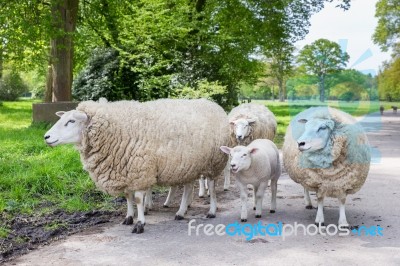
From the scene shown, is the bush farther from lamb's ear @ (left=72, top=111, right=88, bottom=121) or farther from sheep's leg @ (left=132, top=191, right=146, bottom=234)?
sheep's leg @ (left=132, top=191, right=146, bottom=234)

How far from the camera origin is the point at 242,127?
917 centimetres

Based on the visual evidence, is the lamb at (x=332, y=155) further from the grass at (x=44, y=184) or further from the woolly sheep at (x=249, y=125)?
the grass at (x=44, y=184)

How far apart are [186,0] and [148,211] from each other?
50.7 feet

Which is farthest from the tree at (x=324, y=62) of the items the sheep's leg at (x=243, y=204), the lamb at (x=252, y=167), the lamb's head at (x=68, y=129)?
the lamb's head at (x=68, y=129)

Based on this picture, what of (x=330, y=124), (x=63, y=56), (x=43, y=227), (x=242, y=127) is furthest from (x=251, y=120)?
(x=63, y=56)

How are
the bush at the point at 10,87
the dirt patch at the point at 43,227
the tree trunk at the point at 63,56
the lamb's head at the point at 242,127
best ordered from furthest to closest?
the bush at the point at 10,87 → the tree trunk at the point at 63,56 → the lamb's head at the point at 242,127 → the dirt patch at the point at 43,227

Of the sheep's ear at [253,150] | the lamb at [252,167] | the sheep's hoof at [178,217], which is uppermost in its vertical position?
the sheep's ear at [253,150]

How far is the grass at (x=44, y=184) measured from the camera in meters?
7.60

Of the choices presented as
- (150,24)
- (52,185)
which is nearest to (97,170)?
(52,185)

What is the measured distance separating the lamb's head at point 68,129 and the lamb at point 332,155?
110 inches

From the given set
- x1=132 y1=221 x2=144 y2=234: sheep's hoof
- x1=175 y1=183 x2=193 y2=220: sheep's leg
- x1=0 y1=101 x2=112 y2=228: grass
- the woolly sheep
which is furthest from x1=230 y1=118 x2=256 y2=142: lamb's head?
x1=132 y1=221 x2=144 y2=234: sheep's hoof

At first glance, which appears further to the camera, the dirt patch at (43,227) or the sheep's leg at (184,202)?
the sheep's leg at (184,202)

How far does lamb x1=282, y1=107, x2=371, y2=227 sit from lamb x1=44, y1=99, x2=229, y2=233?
147 cm

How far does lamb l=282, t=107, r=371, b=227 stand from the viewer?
626 centimetres
